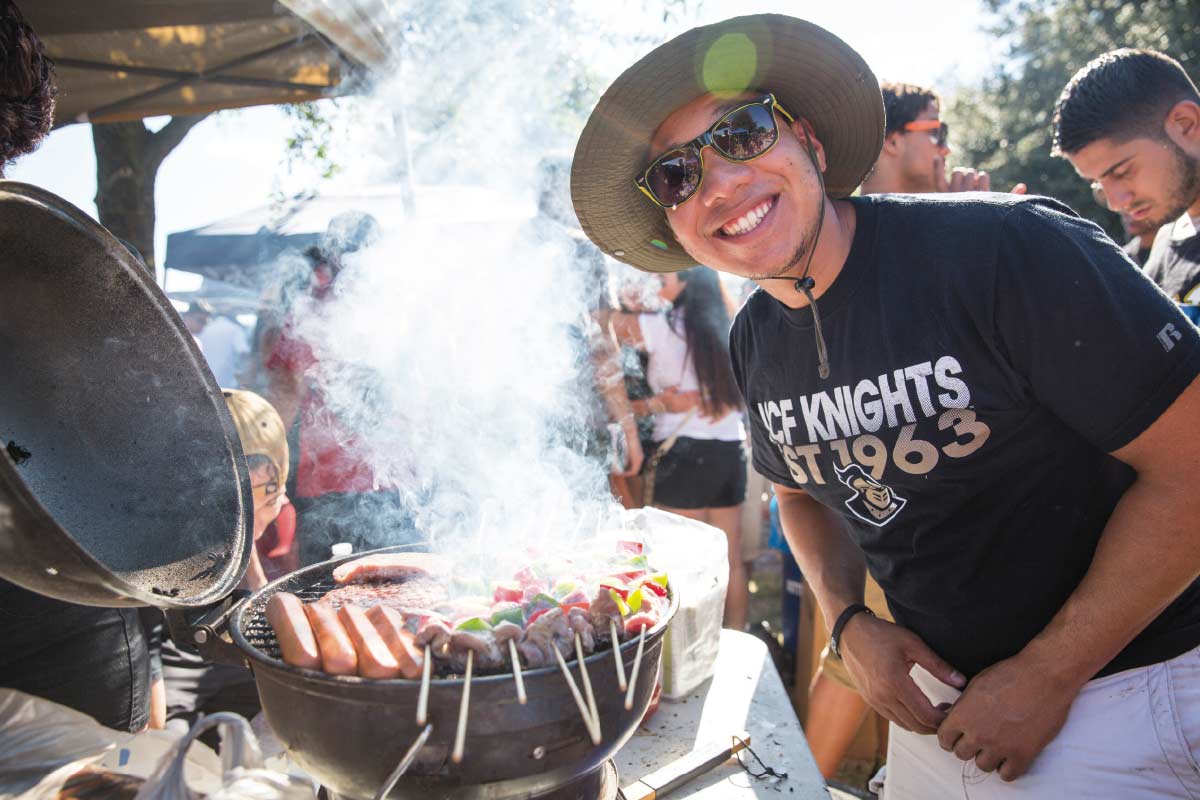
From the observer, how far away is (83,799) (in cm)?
144

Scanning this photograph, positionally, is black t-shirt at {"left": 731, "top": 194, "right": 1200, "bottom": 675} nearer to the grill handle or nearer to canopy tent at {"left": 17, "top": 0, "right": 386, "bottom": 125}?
the grill handle

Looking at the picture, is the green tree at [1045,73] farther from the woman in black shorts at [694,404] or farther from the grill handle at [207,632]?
the grill handle at [207,632]

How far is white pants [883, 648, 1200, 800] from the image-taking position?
167 cm

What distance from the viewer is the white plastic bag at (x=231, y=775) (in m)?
1.22

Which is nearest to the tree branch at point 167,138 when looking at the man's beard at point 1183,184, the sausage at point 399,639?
the sausage at point 399,639

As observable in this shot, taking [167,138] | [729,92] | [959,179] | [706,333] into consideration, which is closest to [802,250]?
[729,92]

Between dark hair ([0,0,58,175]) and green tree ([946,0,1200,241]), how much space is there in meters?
19.4

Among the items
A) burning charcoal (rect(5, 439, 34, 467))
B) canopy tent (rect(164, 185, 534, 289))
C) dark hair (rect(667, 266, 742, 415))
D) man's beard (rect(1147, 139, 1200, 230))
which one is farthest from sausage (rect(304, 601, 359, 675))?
canopy tent (rect(164, 185, 534, 289))

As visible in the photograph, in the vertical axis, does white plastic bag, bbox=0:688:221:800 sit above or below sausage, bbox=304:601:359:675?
below

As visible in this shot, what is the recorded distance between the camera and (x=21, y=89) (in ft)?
5.73

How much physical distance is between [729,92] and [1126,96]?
2.31 m

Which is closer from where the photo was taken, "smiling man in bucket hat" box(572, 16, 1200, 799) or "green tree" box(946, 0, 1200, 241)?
"smiling man in bucket hat" box(572, 16, 1200, 799)

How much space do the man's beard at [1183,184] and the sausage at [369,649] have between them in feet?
12.6

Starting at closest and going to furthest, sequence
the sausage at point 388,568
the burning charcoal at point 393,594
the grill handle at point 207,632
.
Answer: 1. the grill handle at point 207,632
2. the burning charcoal at point 393,594
3. the sausage at point 388,568
